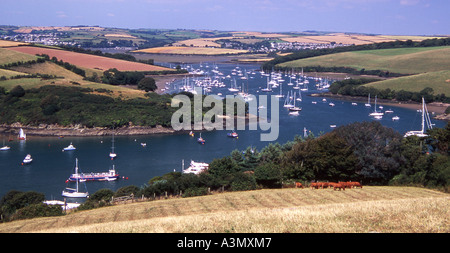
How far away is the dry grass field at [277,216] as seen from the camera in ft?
25.2

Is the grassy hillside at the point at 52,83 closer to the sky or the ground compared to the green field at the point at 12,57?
closer to the ground

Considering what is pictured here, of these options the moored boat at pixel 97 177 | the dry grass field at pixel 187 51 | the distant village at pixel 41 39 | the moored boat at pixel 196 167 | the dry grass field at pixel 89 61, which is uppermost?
the distant village at pixel 41 39

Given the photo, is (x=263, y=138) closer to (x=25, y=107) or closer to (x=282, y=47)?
(x=25, y=107)

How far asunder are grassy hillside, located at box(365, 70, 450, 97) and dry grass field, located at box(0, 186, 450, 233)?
134 ft

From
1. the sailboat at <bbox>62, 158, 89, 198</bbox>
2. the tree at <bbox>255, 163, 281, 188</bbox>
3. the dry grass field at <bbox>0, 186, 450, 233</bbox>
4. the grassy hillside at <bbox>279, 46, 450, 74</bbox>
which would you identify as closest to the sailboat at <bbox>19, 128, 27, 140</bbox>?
the sailboat at <bbox>62, 158, 89, 198</bbox>

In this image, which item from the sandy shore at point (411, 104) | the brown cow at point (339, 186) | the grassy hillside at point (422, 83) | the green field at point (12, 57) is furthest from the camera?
the green field at point (12, 57)

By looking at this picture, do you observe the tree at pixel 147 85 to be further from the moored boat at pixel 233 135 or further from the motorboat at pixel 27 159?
the motorboat at pixel 27 159

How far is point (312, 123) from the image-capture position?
38062 mm

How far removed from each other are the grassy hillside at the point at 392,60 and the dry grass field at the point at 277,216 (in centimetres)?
5686

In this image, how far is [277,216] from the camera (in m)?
8.92

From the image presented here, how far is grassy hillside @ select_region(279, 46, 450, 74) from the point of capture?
65.6 m

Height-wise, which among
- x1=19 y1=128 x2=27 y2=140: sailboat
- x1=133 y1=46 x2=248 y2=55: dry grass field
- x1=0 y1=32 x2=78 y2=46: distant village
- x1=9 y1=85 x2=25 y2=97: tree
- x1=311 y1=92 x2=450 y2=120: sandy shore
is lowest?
x1=19 y1=128 x2=27 y2=140: sailboat

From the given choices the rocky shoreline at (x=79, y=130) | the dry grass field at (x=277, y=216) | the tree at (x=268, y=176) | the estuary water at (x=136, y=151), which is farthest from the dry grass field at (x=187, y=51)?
the dry grass field at (x=277, y=216)

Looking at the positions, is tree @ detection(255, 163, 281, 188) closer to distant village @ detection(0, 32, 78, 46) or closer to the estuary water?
the estuary water
